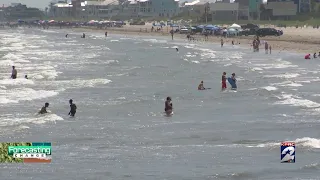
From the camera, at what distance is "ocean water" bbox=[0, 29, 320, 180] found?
1755cm

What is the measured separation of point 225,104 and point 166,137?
893cm

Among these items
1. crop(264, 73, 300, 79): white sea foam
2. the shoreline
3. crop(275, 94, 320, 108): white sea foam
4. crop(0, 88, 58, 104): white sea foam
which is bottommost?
the shoreline

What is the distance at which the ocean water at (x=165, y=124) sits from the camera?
1755cm

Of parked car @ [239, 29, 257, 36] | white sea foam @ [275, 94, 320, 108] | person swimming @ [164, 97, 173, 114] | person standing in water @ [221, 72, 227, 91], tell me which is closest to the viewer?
person swimming @ [164, 97, 173, 114]

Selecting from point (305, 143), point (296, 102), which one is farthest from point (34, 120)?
point (296, 102)

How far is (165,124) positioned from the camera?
25297mm

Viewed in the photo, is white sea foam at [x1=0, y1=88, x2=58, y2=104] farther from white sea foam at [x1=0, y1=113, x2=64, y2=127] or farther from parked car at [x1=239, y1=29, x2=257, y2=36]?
parked car at [x1=239, y1=29, x2=257, y2=36]

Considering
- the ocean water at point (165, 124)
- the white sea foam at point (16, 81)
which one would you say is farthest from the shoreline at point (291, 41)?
the white sea foam at point (16, 81)

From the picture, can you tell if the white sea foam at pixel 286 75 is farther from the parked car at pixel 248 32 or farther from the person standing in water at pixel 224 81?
the parked car at pixel 248 32

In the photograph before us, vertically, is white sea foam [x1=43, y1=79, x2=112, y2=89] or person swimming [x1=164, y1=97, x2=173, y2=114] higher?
person swimming [x1=164, y1=97, x2=173, y2=114]

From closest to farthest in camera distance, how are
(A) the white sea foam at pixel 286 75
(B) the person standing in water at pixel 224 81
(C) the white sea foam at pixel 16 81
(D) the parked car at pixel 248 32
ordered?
(B) the person standing in water at pixel 224 81 < (C) the white sea foam at pixel 16 81 < (A) the white sea foam at pixel 286 75 < (D) the parked car at pixel 248 32

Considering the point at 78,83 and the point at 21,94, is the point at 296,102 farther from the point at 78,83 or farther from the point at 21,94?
the point at 78,83

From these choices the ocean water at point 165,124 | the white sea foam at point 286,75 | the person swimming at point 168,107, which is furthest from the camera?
the white sea foam at point 286,75

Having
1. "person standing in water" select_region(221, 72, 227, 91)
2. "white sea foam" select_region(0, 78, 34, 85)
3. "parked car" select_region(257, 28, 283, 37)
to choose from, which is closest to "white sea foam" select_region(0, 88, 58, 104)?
"white sea foam" select_region(0, 78, 34, 85)
